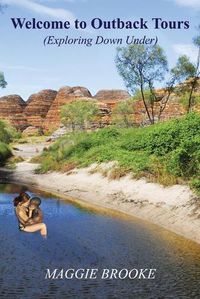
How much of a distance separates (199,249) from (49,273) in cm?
561

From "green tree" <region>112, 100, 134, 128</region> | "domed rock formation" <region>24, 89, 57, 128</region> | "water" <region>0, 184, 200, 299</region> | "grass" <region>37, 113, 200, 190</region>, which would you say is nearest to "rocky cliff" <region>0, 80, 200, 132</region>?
"domed rock formation" <region>24, 89, 57, 128</region>

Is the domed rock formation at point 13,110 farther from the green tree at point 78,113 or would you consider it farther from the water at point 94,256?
the water at point 94,256

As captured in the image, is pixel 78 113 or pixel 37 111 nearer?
pixel 78 113

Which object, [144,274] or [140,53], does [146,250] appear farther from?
[140,53]

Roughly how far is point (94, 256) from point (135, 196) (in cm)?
994

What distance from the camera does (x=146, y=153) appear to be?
31078 mm

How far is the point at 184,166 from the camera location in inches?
971

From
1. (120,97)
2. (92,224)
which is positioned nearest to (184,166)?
(92,224)

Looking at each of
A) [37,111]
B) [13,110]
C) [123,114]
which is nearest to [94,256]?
[123,114]

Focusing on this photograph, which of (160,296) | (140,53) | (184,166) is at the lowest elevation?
(160,296)

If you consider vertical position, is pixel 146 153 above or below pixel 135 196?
above

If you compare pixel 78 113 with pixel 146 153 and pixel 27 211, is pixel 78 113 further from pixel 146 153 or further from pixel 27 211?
pixel 27 211

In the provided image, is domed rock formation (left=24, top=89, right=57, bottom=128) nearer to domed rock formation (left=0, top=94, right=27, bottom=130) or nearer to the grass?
domed rock formation (left=0, top=94, right=27, bottom=130)

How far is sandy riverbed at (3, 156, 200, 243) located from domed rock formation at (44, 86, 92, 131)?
150334 millimetres
